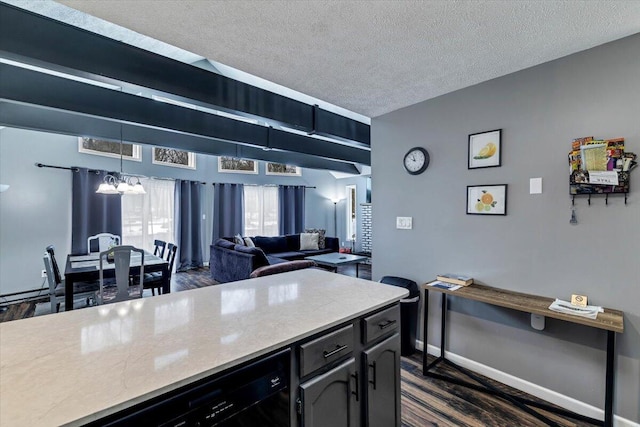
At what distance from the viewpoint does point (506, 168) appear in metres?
2.24

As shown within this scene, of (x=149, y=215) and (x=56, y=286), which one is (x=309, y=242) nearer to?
(x=149, y=215)

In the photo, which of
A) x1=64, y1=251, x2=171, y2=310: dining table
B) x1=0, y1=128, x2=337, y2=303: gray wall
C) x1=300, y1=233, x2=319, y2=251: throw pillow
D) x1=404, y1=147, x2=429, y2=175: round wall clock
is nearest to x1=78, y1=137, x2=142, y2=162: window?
x1=0, y1=128, x2=337, y2=303: gray wall

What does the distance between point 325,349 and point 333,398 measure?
23cm

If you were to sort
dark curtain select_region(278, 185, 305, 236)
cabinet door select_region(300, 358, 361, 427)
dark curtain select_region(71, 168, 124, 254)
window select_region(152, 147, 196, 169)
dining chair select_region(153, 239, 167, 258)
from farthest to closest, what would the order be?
1. dark curtain select_region(278, 185, 305, 236)
2. window select_region(152, 147, 196, 169)
3. dark curtain select_region(71, 168, 124, 254)
4. dining chair select_region(153, 239, 167, 258)
5. cabinet door select_region(300, 358, 361, 427)

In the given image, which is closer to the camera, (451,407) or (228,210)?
(451,407)

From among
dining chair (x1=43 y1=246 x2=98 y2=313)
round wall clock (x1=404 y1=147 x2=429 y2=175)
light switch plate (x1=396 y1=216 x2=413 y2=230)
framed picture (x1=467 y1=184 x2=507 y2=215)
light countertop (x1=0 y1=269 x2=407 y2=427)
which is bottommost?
dining chair (x1=43 y1=246 x2=98 y2=313)

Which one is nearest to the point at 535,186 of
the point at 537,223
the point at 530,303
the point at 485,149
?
the point at 537,223

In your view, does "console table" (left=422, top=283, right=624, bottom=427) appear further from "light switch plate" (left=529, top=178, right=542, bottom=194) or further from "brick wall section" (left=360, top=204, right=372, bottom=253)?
"brick wall section" (left=360, top=204, right=372, bottom=253)

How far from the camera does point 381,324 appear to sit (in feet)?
4.85

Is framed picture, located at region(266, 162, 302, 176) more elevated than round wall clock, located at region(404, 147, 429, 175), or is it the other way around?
framed picture, located at region(266, 162, 302, 176)

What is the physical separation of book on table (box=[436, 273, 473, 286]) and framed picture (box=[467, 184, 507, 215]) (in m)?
0.57

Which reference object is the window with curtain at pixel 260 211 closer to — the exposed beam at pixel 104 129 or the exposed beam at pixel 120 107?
the exposed beam at pixel 104 129

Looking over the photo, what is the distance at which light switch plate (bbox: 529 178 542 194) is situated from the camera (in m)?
2.08

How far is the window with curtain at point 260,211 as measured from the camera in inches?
313
